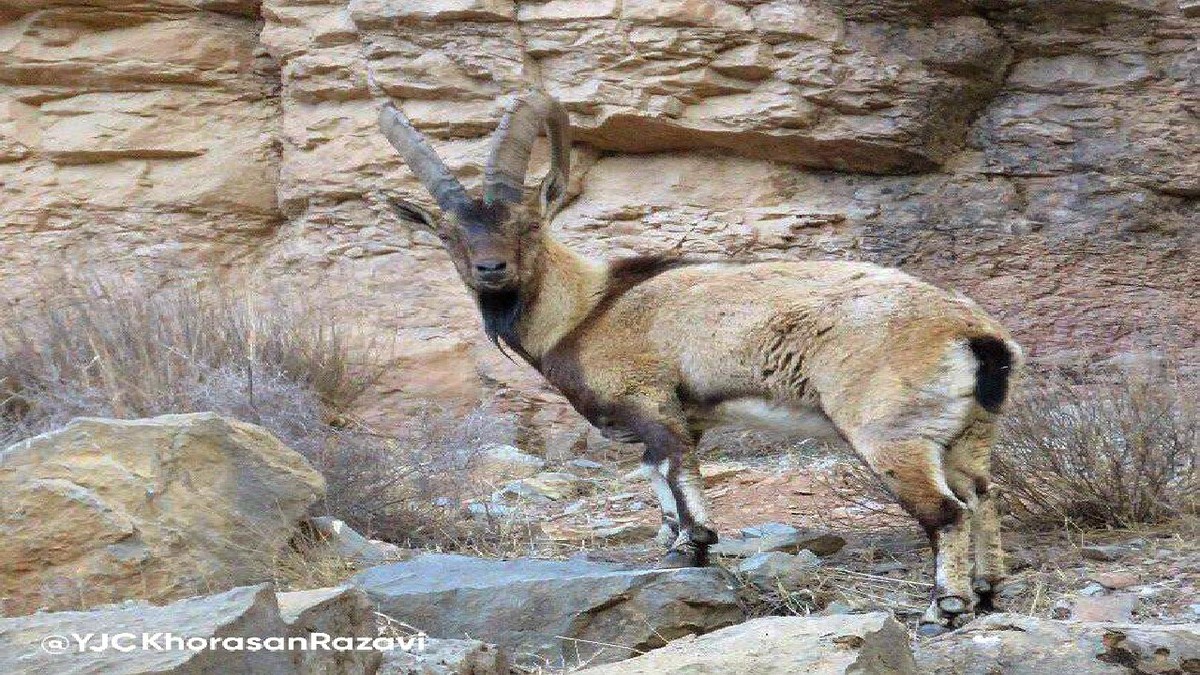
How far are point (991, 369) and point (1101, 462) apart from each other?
53.9 inches

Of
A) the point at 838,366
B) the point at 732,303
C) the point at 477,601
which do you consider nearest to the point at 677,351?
the point at 732,303

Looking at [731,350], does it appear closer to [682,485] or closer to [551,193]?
[682,485]

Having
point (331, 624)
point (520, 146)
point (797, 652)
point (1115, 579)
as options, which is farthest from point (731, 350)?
point (331, 624)

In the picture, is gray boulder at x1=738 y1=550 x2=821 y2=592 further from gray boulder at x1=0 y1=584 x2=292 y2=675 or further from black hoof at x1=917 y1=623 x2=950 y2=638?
gray boulder at x1=0 y1=584 x2=292 y2=675

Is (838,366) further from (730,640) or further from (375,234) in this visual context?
(375,234)

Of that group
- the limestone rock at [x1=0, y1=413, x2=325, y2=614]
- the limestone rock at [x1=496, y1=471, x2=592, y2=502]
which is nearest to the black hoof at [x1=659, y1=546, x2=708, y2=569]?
the limestone rock at [x1=0, y1=413, x2=325, y2=614]

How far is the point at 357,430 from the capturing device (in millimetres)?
8539

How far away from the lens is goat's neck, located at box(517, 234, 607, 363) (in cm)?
654

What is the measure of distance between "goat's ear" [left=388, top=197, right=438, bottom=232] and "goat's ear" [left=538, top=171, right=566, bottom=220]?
49 centimetres

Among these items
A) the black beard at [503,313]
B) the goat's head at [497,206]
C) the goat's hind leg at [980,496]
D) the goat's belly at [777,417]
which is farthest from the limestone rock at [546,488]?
the goat's hind leg at [980,496]

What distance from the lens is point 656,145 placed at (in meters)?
10.7

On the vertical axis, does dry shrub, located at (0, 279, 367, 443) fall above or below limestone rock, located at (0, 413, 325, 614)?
below

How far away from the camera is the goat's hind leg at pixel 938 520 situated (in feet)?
16.9

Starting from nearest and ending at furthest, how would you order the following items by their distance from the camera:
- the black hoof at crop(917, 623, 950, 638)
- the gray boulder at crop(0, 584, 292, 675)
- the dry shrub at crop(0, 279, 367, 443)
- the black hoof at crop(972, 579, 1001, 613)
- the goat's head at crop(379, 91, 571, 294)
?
the gray boulder at crop(0, 584, 292, 675) < the black hoof at crop(917, 623, 950, 638) < the black hoof at crop(972, 579, 1001, 613) < the goat's head at crop(379, 91, 571, 294) < the dry shrub at crop(0, 279, 367, 443)
